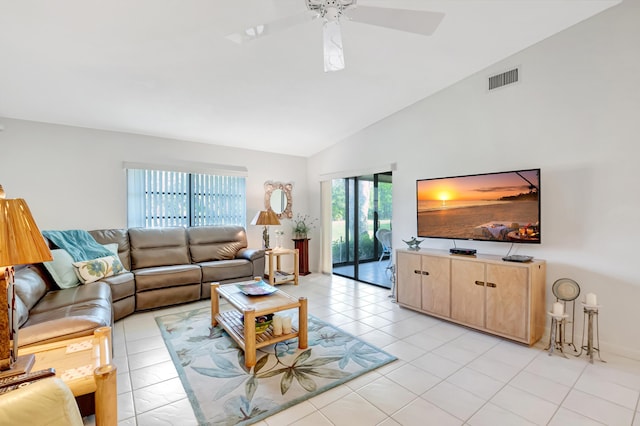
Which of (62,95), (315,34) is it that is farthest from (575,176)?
(62,95)

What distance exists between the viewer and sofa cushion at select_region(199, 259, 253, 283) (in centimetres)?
396

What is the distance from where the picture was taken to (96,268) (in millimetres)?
3178

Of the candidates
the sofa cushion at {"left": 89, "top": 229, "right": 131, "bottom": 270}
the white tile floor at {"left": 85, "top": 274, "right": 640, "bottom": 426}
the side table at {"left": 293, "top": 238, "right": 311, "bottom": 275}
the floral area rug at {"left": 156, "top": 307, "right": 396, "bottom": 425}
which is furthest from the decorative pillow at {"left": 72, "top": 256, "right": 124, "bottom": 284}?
the side table at {"left": 293, "top": 238, "right": 311, "bottom": 275}

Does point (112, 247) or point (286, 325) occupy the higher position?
point (112, 247)

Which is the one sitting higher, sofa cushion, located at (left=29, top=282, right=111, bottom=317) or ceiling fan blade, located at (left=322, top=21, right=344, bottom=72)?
ceiling fan blade, located at (left=322, top=21, right=344, bottom=72)

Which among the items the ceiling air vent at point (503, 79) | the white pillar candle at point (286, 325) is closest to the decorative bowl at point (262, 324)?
the white pillar candle at point (286, 325)

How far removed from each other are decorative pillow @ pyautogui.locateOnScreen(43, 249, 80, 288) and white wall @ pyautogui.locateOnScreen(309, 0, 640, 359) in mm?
4404

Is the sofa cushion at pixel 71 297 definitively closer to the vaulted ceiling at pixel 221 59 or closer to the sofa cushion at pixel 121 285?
the sofa cushion at pixel 121 285

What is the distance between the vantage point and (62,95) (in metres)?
3.12

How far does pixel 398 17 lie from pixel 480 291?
2.53 m

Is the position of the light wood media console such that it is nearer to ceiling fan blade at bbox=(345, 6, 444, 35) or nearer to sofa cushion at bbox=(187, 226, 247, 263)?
ceiling fan blade at bbox=(345, 6, 444, 35)

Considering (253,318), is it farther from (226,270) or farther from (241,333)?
(226,270)

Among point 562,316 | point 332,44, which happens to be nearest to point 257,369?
point 332,44

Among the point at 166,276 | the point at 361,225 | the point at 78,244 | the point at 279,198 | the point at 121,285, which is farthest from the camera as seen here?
the point at 279,198
